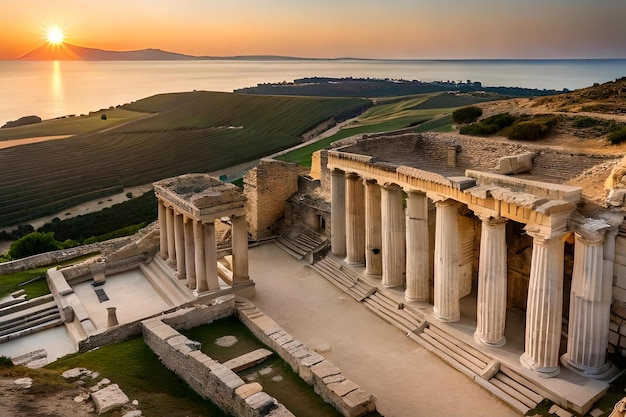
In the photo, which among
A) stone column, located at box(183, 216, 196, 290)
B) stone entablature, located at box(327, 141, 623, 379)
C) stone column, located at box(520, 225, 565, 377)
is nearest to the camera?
stone entablature, located at box(327, 141, 623, 379)

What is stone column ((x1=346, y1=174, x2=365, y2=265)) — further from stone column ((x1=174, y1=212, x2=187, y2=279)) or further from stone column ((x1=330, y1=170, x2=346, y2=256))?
stone column ((x1=174, y1=212, x2=187, y2=279))

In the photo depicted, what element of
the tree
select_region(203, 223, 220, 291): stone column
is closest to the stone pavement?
select_region(203, 223, 220, 291): stone column

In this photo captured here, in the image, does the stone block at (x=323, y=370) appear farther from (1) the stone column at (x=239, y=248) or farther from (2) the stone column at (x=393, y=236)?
(1) the stone column at (x=239, y=248)

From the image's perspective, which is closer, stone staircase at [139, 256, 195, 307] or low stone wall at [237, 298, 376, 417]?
low stone wall at [237, 298, 376, 417]

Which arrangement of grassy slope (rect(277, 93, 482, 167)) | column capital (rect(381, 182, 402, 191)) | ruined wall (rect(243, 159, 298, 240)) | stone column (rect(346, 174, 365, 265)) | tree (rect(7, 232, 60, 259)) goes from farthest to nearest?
grassy slope (rect(277, 93, 482, 167))
tree (rect(7, 232, 60, 259))
ruined wall (rect(243, 159, 298, 240))
stone column (rect(346, 174, 365, 265))
column capital (rect(381, 182, 402, 191))

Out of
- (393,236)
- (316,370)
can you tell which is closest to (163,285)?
(393,236)

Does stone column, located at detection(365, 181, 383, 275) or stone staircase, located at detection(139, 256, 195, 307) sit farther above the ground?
stone column, located at detection(365, 181, 383, 275)

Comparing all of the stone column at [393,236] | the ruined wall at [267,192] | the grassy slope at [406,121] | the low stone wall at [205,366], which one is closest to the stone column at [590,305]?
the stone column at [393,236]

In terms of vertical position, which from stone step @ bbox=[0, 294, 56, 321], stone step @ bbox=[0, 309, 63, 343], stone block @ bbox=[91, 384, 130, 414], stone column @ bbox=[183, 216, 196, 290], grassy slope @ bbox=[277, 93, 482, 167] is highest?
grassy slope @ bbox=[277, 93, 482, 167]
